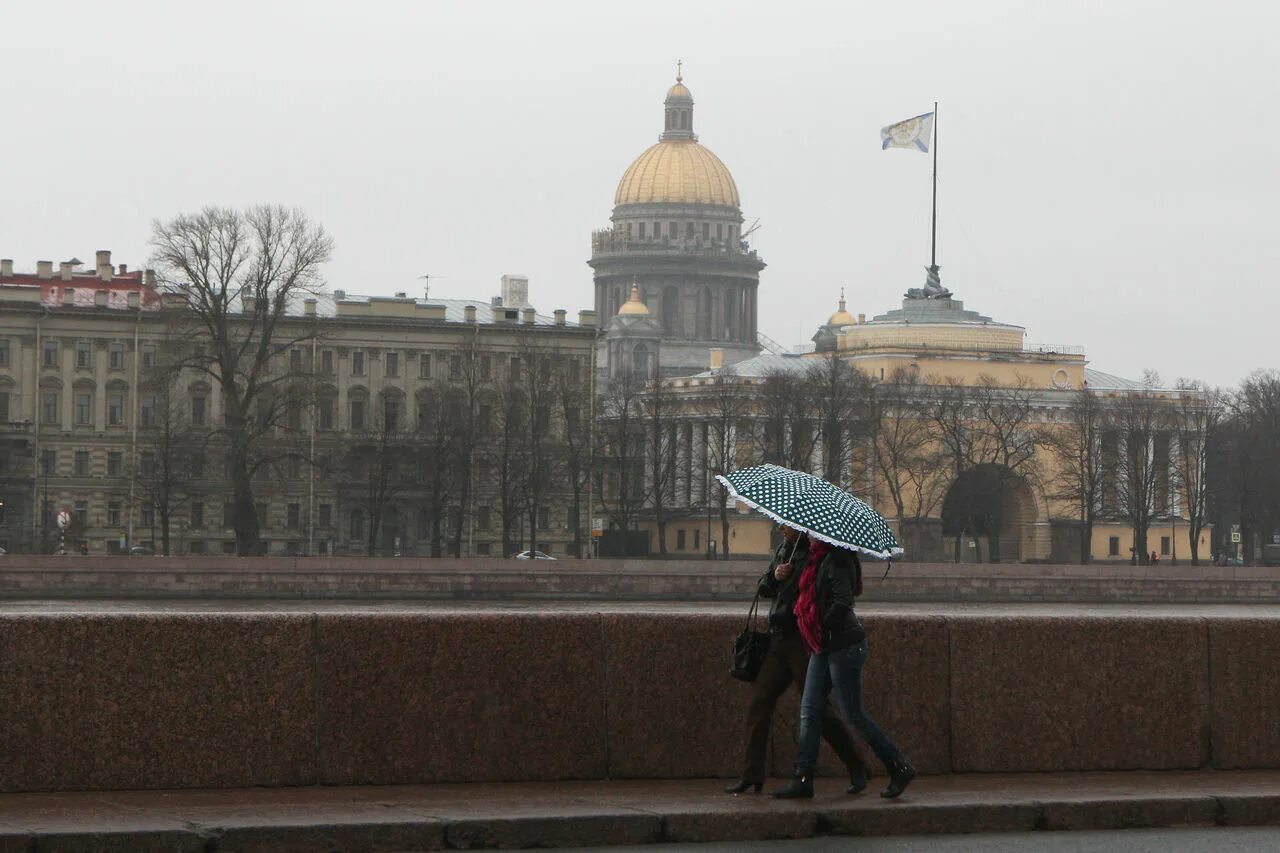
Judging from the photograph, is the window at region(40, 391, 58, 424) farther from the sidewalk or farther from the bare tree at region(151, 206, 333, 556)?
the sidewalk

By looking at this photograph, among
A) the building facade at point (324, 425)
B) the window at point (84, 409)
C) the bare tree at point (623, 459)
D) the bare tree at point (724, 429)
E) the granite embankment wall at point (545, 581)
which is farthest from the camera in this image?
the window at point (84, 409)

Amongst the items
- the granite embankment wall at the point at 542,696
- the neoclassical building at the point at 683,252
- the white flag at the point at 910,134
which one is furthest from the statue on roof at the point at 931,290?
the granite embankment wall at the point at 542,696

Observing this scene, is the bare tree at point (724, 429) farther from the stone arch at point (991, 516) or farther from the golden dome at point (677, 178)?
the golden dome at point (677, 178)

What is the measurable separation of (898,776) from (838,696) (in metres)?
0.48

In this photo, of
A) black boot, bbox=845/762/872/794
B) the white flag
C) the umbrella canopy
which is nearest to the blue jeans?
black boot, bbox=845/762/872/794

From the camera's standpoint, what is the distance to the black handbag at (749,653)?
11.9 m

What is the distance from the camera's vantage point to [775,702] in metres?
12.1

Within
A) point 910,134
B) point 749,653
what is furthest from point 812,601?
point 910,134

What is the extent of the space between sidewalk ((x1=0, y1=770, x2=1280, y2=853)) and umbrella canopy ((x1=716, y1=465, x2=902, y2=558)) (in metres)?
1.23

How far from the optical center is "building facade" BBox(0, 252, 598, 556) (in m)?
76.4

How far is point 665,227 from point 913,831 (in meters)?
133

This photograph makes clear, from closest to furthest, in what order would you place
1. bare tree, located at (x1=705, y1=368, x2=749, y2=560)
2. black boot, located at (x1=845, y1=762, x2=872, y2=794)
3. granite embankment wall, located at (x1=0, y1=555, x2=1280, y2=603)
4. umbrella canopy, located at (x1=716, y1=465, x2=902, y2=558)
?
umbrella canopy, located at (x1=716, y1=465, x2=902, y2=558) → black boot, located at (x1=845, y1=762, x2=872, y2=794) → granite embankment wall, located at (x1=0, y1=555, x2=1280, y2=603) → bare tree, located at (x1=705, y1=368, x2=749, y2=560)

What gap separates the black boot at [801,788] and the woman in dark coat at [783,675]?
18 cm

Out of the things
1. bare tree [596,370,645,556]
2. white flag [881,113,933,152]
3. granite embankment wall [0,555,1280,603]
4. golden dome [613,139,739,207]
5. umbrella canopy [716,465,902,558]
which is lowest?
granite embankment wall [0,555,1280,603]
